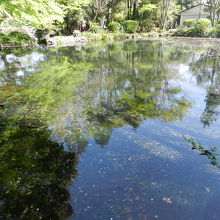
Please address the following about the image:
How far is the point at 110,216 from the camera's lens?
10.5ft

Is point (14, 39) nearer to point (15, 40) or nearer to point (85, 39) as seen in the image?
point (15, 40)

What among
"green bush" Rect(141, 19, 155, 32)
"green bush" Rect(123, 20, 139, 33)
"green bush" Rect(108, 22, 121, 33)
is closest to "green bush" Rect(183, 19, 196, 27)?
"green bush" Rect(141, 19, 155, 32)

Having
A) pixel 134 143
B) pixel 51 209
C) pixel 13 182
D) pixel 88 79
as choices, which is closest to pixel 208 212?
pixel 134 143

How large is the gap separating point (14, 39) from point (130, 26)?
22071 mm

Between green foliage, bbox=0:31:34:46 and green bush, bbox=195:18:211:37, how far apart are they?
28035 mm

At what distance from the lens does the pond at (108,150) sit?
3.40 metres

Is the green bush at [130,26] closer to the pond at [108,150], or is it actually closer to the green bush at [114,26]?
the green bush at [114,26]

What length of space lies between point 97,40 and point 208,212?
1227 inches

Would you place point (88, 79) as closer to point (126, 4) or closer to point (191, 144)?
point (191, 144)

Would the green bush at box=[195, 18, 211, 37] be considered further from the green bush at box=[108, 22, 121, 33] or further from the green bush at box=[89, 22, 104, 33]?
Answer: the green bush at box=[89, 22, 104, 33]

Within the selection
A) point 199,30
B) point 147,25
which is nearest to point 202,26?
point 199,30

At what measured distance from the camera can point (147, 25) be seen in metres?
41.6

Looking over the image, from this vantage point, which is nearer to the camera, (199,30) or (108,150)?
(108,150)

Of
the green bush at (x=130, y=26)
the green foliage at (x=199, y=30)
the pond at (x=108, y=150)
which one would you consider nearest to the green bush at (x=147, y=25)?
the green bush at (x=130, y=26)
